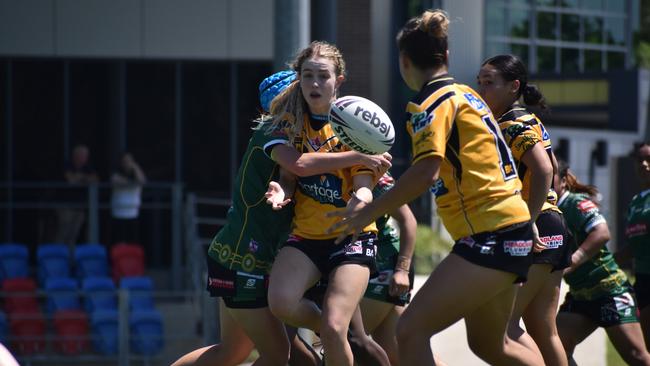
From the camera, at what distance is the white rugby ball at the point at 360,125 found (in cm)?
559

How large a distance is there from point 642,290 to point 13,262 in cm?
977

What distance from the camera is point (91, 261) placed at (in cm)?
1518

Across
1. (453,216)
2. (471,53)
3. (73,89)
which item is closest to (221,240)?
(453,216)

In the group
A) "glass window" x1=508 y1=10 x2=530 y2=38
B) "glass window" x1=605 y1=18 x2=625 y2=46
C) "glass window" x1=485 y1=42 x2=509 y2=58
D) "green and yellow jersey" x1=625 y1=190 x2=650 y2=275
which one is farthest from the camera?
"glass window" x1=605 y1=18 x2=625 y2=46

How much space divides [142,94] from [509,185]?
13.7 m

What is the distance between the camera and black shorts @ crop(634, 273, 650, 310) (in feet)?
25.8

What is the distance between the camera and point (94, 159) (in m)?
18.3

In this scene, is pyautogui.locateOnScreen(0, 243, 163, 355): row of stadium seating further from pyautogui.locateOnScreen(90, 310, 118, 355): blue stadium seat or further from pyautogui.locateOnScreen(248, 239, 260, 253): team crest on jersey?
pyautogui.locateOnScreen(248, 239, 260, 253): team crest on jersey

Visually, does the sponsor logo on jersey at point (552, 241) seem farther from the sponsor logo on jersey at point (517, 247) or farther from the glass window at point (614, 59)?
the glass window at point (614, 59)

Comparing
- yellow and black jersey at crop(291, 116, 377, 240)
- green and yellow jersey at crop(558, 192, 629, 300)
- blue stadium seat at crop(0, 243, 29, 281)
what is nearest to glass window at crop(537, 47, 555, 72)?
blue stadium seat at crop(0, 243, 29, 281)

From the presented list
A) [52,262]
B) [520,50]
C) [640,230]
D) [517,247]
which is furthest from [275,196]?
[520,50]

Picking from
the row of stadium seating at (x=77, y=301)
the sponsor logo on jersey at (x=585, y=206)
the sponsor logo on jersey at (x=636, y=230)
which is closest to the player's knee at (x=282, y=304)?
the sponsor logo on jersey at (x=585, y=206)

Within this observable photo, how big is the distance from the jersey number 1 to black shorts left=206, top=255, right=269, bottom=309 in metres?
1.44

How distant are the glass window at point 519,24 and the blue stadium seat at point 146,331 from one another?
12.4 metres
